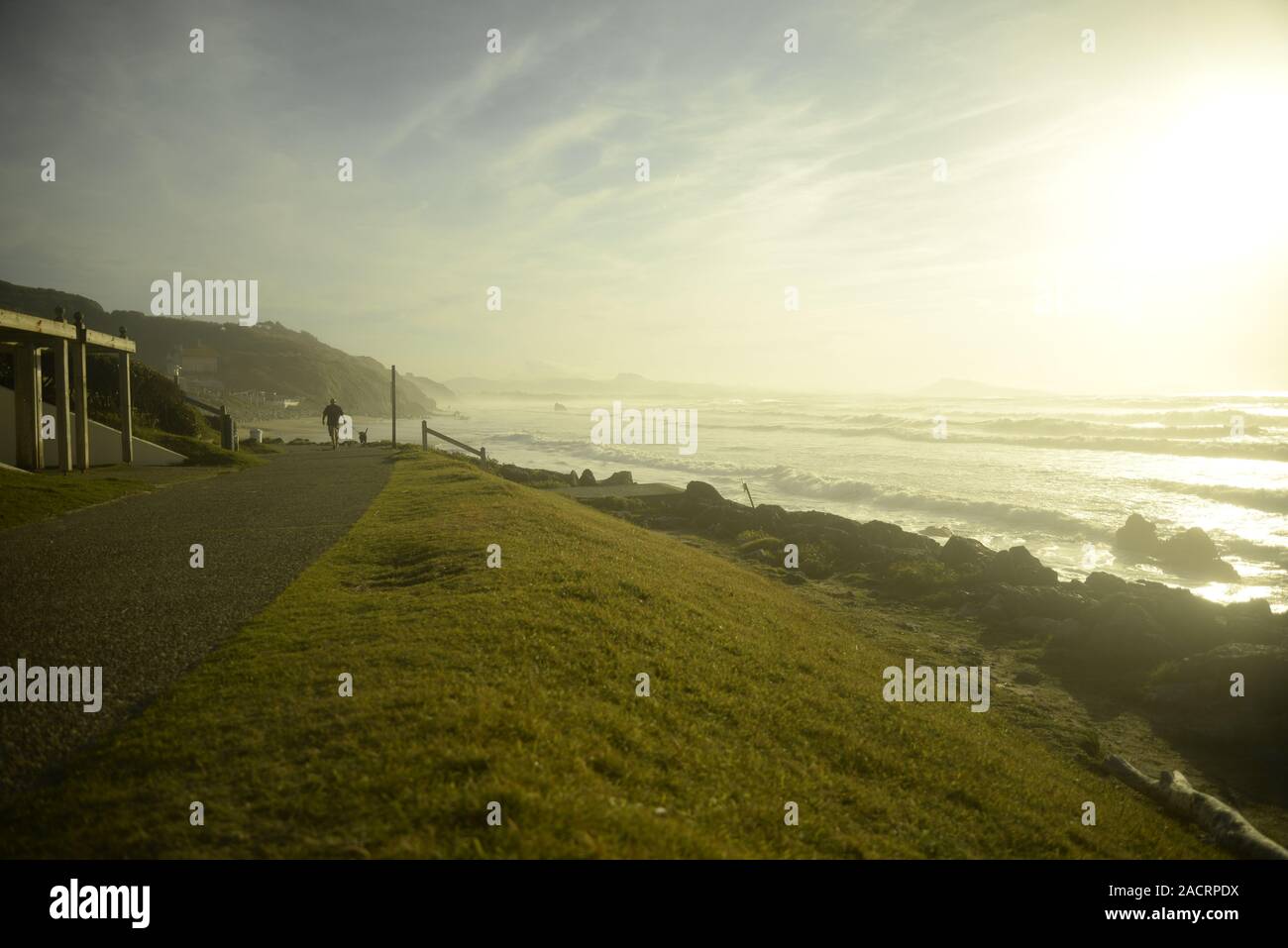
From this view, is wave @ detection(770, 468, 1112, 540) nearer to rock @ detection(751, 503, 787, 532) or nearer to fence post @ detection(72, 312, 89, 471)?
rock @ detection(751, 503, 787, 532)

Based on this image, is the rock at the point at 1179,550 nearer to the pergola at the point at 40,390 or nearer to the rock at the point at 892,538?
the rock at the point at 892,538

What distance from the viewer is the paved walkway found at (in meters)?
5.90

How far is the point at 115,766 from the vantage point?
4.99m

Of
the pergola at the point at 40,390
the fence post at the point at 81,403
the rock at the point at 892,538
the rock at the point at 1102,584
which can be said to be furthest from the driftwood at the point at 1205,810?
the fence post at the point at 81,403

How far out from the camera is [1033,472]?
4591 centimetres

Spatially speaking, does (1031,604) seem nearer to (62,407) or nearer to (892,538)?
(892,538)

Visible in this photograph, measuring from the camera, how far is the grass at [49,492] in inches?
592

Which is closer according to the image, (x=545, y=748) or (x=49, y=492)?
(x=545, y=748)

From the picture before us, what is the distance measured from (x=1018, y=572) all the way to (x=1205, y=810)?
40.7 ft

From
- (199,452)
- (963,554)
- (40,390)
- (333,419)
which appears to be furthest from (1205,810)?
(333,419)

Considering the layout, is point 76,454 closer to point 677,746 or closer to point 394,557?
point 394,557

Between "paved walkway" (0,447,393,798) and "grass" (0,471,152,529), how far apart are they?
1.82 feet
